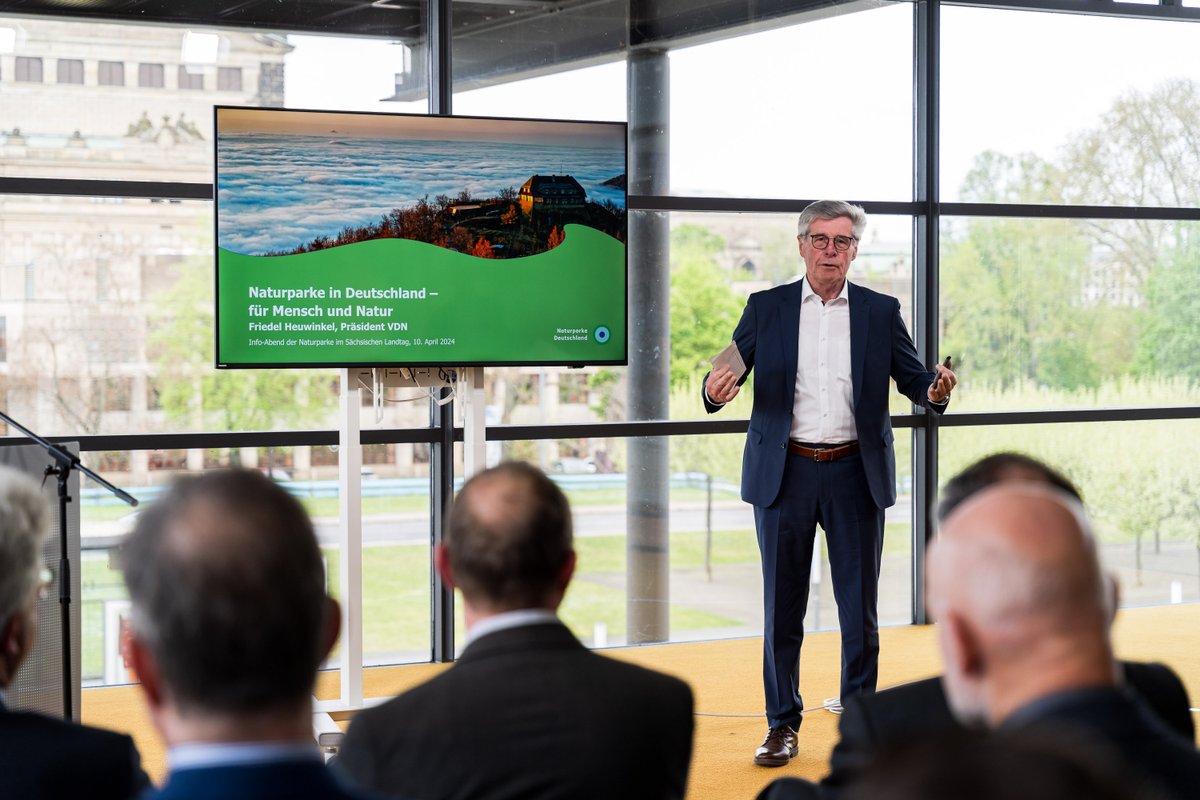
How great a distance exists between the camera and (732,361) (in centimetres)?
439

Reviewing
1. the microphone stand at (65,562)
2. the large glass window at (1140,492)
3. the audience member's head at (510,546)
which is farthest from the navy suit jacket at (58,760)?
the large glass window at (1140,492)

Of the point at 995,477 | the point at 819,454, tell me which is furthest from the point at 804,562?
the point at 995,477

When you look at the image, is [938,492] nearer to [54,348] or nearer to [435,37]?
[435,37]

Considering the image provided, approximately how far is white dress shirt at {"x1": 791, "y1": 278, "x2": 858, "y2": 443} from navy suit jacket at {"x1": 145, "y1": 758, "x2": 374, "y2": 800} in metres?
3.42

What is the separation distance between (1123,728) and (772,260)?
519 cm

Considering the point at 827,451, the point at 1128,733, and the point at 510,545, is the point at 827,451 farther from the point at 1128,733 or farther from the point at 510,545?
the point at 1128,733

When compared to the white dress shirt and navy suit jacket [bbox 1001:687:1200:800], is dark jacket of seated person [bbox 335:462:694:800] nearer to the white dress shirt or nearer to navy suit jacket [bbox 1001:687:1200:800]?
navy suit jacket [bbox 1001:687:1200:800]

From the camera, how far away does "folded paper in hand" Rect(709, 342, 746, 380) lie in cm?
438

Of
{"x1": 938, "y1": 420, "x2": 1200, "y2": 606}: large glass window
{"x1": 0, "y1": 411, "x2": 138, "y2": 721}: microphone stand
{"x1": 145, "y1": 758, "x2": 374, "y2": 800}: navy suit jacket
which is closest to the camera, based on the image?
{"x1": 145, "y1": 758, "x2": 374, "y2": 800}: navy suit jacket

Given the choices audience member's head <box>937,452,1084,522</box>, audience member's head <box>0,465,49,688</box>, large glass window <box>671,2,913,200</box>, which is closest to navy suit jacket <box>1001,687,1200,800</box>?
audience member's head <box>937,452,1084,522</box>

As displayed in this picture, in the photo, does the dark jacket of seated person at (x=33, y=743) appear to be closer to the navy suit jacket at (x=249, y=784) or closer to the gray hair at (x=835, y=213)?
the navy suit jacket at (x=249, y=784)

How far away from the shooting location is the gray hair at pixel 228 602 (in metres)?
1.17

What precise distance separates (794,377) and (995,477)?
2.18 metres

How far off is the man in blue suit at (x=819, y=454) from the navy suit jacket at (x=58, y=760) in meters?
2.92
